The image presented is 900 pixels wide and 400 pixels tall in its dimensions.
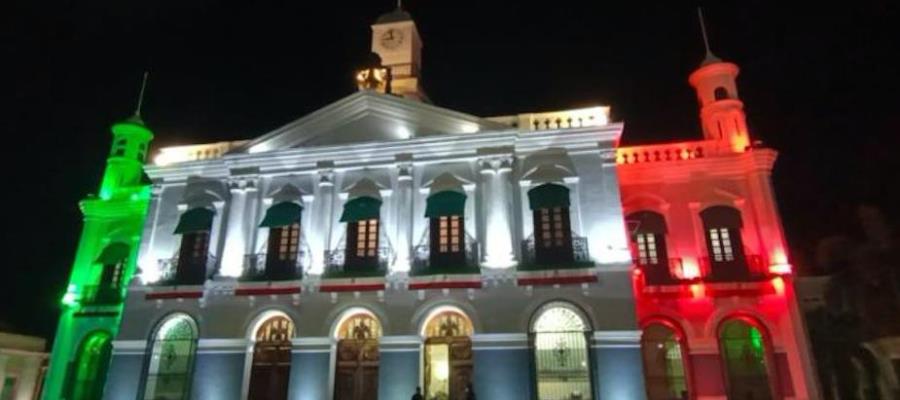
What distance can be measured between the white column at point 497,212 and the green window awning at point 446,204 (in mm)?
720

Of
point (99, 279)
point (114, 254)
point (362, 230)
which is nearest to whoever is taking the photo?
point (362, 230)

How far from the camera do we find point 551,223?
18.0 metres

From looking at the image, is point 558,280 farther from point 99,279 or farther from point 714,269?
point 99,279

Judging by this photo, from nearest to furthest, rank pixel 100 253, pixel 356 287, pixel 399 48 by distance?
1. pixel 356 287
2. pixel 100 253
3. pixel 399 48

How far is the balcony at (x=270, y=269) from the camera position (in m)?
18.4

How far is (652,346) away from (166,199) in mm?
16459

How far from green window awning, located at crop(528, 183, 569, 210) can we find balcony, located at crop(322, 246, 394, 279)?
14.6 feet

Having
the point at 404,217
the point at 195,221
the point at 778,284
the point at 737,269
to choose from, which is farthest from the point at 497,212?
the point at 195,221

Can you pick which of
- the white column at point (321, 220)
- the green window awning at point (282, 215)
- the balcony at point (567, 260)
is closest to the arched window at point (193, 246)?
the green window awning at point (282, 215)

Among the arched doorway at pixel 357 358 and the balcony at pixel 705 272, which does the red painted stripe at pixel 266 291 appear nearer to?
the arched doorway at pixel 357 358

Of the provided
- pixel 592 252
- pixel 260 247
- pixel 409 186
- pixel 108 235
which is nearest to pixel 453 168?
pixel 409 186

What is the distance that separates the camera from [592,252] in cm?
1728

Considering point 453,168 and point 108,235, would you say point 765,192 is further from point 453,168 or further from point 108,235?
point 108,235

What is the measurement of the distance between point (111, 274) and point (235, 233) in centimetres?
647
